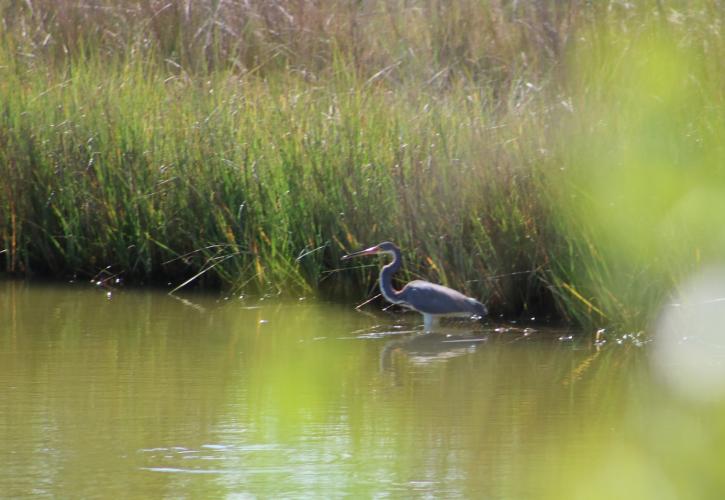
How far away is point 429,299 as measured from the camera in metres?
7.20

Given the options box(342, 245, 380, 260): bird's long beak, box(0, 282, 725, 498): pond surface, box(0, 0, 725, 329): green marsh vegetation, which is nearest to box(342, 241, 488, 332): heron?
box(342, 245, 380, 260): bird's long beak

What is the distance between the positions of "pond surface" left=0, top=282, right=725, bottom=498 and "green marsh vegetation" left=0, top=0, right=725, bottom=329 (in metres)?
0.38

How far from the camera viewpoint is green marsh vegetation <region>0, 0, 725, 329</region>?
7.07 metres

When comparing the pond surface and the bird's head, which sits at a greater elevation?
the bird's head

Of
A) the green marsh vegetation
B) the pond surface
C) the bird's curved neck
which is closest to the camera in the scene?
the pond surface

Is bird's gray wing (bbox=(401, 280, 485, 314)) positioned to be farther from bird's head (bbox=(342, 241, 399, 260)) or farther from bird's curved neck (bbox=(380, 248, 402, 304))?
bird's head (bbox=(342, 241, 399, 260))

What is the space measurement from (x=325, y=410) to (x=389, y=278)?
1.84m

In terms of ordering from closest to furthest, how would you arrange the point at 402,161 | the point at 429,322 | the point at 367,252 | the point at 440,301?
1. the point at 440,301
2. the point at 429,322
3. the point at 367,252
4. the point at 402,161

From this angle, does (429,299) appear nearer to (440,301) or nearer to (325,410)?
(440,301)

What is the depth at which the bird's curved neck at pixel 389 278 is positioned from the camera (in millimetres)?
7473

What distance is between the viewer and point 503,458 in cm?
511

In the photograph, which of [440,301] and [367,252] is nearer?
[440,301]

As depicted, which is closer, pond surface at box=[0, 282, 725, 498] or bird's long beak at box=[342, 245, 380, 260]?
pond surface at box=[0, 282, 725, 498]

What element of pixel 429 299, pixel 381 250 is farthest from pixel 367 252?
pixel 429 299
